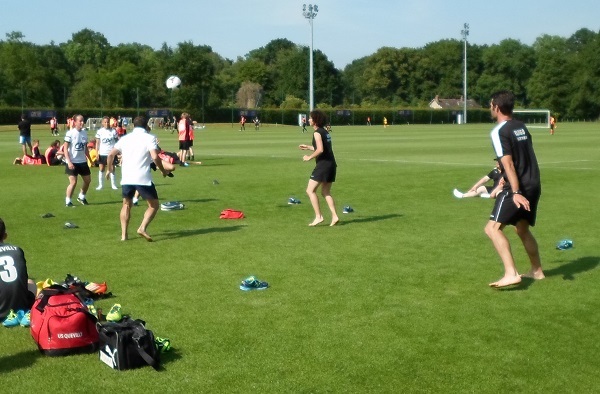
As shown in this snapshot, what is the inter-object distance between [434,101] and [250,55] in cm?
5317

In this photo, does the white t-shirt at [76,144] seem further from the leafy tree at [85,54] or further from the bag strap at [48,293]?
the leafy tree at [85,54]

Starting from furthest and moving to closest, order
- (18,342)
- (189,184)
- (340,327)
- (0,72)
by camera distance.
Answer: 1. (0,72)
2. (189,184)
3. (340,327)
4. (18,342)

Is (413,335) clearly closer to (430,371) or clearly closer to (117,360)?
(430,371)

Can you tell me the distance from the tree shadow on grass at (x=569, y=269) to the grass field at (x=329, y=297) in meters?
0.04

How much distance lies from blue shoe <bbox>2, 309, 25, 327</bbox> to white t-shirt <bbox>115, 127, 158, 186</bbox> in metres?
5.25

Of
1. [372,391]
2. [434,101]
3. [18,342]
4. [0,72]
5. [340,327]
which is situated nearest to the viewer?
[372,391]

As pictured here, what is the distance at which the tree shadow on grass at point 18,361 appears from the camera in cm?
675

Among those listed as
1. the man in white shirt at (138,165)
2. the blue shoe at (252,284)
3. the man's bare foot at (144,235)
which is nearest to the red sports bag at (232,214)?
the man's bare foot at (144,235)

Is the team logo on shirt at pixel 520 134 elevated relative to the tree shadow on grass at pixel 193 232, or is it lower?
elevated

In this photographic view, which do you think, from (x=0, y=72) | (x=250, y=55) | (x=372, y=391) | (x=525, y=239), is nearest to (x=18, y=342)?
(x=372, y=391)

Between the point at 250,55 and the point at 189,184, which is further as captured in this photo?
the point at 250,55

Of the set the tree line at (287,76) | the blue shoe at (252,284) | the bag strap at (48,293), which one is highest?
the tree line at (287,76)

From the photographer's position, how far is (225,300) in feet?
29.7

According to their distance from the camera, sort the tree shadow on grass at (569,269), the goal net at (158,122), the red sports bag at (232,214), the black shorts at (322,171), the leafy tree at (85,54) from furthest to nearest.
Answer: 1. the leafy tree at (85,54)
2. the goal net at (158,122)
3. the red sports bag at (232,214)
4. the black shorts at (322,171)
5. the tree shadow on grass at (569,269)
